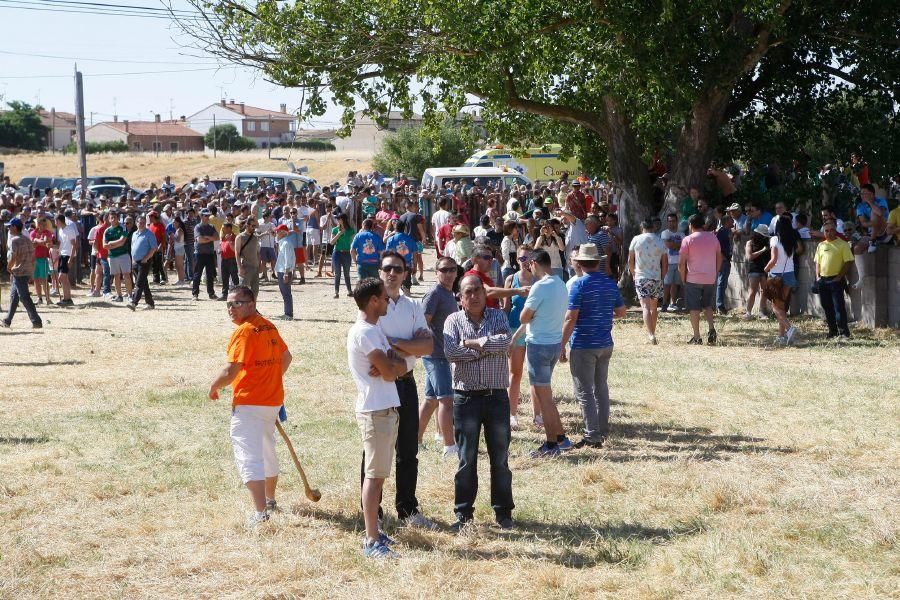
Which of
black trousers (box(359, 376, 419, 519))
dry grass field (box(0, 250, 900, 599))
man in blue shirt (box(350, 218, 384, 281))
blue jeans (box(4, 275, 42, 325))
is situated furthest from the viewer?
man in blue shirt (box(350, 218, 384, 281))

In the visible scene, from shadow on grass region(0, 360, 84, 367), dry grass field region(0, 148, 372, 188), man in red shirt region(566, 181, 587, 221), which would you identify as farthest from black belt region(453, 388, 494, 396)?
dry grass field region(0, 148, 372, 188)

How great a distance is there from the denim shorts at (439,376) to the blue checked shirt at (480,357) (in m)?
1.17

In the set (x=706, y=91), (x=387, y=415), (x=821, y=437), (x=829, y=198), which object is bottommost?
(x=821, y=437)

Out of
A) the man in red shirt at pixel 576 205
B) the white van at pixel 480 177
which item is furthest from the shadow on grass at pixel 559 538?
the white van at pixel 480 177

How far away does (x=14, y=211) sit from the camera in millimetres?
22234

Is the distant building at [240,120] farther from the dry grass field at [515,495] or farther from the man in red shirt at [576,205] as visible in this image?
the dry grass field at [515,495]

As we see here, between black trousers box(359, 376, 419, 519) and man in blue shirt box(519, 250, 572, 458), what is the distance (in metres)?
1.93

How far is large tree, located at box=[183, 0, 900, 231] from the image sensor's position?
51.3 feet

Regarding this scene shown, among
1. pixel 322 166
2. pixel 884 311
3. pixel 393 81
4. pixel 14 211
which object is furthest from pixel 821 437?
pixel 322 166

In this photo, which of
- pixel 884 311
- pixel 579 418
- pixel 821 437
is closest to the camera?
pixel 821 437

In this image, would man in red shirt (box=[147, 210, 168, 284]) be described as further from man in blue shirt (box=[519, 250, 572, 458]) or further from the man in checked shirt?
the man in checked shirt

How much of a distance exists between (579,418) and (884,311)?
723 cm

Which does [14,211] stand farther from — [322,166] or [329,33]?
[322,166]

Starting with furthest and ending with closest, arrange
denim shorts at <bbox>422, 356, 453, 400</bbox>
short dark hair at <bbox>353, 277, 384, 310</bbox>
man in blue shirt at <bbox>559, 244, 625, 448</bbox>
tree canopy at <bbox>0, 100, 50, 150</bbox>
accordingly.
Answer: tree canopy at <bbox>0, 100, 50, 150</bbox>
man in blue shirt at <bbox>559, 244, 625, 448</bbox>
denim shorts at <bbox>422, 356, 453, 400</bbox>
short dark hair at <bbox>353, 277, 384, 310</bbox>
